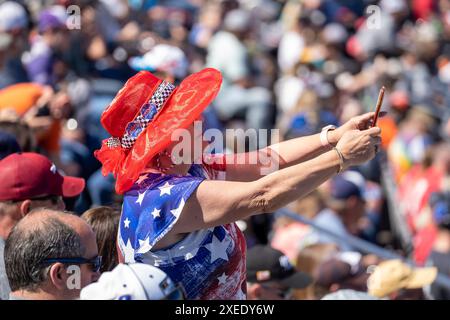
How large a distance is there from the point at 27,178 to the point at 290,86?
289 inches

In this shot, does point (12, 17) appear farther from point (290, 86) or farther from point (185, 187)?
point (290, 86)

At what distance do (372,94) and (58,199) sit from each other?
7.86 meters

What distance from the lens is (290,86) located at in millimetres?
11336

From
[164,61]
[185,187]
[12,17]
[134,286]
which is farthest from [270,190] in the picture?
[12,17]

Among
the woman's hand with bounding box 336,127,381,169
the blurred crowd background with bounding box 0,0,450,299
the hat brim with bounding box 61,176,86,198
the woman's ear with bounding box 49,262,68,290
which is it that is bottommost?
the blurred crowd background with bounding box 0,0,450,299

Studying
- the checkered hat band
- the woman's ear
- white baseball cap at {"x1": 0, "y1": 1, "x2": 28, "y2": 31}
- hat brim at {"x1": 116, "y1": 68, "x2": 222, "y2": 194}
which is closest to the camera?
the woman's ear

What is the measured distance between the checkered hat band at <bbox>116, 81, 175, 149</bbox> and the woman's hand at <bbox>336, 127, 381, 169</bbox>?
0.72 meters

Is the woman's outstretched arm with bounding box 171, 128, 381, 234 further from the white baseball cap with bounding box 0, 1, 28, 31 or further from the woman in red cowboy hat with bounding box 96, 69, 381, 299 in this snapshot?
the white baseball cap with bounding box 0, 1, 28, 31

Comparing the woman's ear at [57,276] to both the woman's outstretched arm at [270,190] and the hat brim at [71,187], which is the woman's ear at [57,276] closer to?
the woman's outstretched arm at [270,190]

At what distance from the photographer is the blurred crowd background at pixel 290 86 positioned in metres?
6.59

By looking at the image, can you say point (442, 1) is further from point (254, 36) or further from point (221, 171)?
point (221, 171)

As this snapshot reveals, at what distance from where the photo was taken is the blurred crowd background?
21.6 feet

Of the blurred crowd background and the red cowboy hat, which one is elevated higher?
the red cowboy hat

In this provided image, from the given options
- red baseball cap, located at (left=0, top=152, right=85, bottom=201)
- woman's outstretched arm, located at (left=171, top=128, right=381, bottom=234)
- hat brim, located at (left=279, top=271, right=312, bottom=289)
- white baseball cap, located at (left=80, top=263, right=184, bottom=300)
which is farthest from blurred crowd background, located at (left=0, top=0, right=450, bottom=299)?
white baseball cap, located at (left=80, top=263, right=184, bottom=300)
